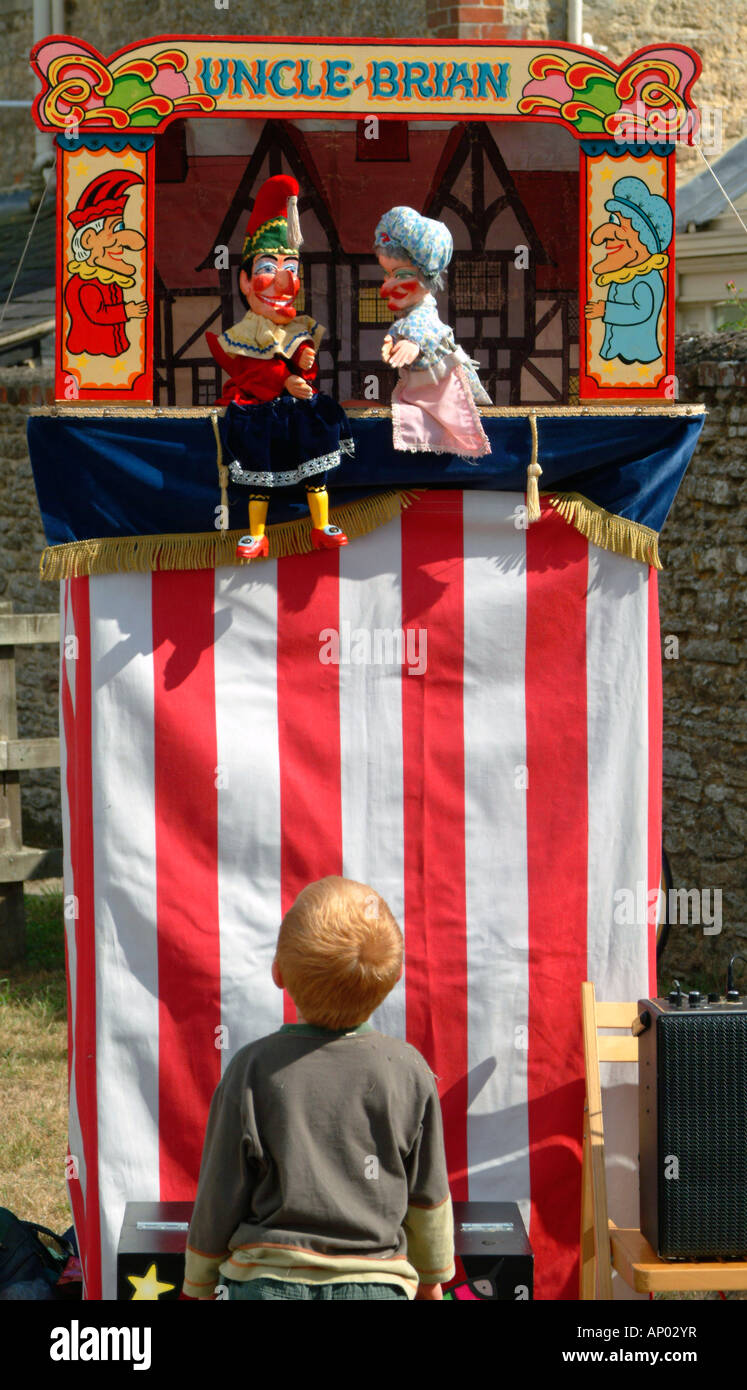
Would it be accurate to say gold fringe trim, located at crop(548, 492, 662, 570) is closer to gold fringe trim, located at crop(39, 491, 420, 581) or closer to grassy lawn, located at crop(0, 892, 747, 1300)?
gold fringe trim, located at crop(39, 491, 420, 581)

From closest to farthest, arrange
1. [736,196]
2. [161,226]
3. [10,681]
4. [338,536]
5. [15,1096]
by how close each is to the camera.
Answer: [338,536], [161,226], [15,1096], [10,681], [736,196]

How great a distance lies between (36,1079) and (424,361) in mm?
3504

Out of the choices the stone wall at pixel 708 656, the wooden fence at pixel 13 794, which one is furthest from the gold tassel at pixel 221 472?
the wooden fence at pixel 13 794

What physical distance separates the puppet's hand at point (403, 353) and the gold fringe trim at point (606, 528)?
18.3 inches

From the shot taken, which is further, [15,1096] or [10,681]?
[10,681]

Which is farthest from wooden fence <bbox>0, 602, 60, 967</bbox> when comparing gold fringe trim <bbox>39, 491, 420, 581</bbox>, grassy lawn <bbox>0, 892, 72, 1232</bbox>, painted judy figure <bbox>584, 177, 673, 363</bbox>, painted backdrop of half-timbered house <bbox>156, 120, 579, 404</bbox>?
painted judy figure <bbox>584, 177, 673, 363</bbox>

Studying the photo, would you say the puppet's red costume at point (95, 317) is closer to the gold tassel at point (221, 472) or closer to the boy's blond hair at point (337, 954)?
the gold tassel at point (221, 472)

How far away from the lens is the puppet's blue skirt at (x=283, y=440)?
10.9 feet

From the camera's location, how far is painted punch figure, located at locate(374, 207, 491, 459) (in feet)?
11.0

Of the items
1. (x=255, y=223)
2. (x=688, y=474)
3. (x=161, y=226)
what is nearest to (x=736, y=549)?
(x=688, y=474)

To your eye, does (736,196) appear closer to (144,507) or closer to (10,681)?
(10,681)

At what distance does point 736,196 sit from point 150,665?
701 centimetres
